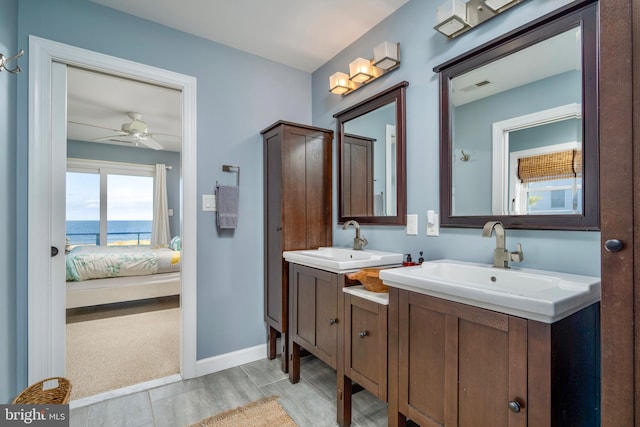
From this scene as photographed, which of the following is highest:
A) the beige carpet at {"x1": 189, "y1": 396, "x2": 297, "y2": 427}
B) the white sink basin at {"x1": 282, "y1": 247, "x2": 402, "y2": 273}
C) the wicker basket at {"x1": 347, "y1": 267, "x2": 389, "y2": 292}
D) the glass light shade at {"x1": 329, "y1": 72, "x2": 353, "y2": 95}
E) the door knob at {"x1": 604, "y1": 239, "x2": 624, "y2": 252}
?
the glass light shade at {"x1": 329, "y1": 72, "x2": 353, "y2": 95}

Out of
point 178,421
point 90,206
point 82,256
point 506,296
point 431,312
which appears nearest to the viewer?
point 506,296

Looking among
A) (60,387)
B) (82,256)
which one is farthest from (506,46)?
(82,256)

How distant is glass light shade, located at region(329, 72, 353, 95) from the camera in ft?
7.97

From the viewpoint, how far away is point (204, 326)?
2.34 meters

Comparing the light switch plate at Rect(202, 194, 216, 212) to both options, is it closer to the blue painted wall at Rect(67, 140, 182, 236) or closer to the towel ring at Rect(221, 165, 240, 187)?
the towel ring at Rect(221, 165, 240, 187)

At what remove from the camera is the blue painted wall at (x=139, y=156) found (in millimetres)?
5387

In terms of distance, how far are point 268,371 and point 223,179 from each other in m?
1.51

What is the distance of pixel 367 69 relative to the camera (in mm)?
2221

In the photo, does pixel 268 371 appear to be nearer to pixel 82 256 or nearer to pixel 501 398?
pixel 501 398

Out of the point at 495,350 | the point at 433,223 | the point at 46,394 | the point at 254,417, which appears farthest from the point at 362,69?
the point at 46,394

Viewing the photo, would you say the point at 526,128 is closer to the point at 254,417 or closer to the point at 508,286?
the point at 508,286

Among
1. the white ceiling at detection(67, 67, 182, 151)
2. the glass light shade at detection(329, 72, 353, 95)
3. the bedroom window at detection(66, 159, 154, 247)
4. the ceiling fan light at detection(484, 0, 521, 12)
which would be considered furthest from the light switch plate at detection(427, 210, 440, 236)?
the bedroom window at detection(66, 159, 154, 247)

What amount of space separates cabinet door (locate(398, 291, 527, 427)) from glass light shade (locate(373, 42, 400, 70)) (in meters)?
1.54

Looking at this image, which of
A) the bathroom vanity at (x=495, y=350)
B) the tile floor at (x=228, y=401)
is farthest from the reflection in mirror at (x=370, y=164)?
the tile floor at (x=228, y=401)
